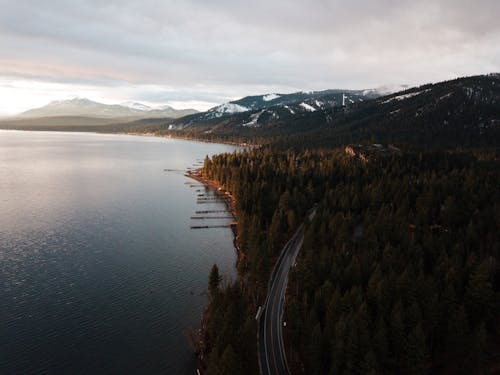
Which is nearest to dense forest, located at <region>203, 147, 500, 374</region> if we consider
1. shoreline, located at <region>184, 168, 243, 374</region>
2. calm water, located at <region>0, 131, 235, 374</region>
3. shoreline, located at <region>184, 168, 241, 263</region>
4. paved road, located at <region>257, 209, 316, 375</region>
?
shoreline, located at <region>184, 168, 243, 374</region>

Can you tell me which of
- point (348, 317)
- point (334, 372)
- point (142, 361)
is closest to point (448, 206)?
point (348, 317)

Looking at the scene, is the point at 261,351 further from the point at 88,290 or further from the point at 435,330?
the point at 88,290

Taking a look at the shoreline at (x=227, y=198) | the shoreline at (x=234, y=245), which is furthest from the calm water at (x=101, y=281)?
the shoreline at (x=227, y=198)

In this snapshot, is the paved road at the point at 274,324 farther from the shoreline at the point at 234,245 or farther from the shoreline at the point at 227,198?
the shoreline at the point at 227,198

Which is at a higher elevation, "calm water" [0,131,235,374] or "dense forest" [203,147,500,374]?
"dense forest" [203,147,500,374]

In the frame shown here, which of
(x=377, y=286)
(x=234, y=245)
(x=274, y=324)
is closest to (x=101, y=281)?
(x=234, y=245)

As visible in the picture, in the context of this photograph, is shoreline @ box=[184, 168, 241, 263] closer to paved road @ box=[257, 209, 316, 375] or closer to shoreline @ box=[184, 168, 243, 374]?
shoreline @ box=[184, 168, 243, 374]
